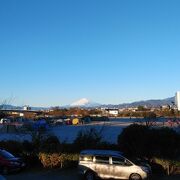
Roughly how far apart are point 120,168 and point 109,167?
555 mm

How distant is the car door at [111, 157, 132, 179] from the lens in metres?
19.8

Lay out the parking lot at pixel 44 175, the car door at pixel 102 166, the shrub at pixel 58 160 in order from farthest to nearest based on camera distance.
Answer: the shrub at pixel 58 160 → the parking lot at pixel 44 175 → the car door at pixel 102 166

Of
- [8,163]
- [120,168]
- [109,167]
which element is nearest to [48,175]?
[8,163]

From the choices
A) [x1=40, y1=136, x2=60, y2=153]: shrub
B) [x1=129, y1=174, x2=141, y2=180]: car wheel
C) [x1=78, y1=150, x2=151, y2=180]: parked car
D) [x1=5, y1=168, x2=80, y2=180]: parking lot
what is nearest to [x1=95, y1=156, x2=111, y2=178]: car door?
[x1=78, y1=150, x2=151, y2=180]: parked car

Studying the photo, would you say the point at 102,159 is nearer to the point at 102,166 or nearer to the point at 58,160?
the point at 102,166

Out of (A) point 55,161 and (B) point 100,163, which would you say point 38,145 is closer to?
(A) point 55,161

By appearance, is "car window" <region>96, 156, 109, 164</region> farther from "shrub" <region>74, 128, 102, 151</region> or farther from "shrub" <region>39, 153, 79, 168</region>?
"shrub" <region>74, 128, 102, 151</region>

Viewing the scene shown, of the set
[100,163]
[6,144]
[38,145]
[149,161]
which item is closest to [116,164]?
[100,163]

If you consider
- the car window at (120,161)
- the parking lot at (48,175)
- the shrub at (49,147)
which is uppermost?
the shrub at (49,147)

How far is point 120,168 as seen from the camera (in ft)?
65.3

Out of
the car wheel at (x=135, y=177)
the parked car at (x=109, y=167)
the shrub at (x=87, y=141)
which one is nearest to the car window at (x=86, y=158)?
the parked car at (x=109, y=167)

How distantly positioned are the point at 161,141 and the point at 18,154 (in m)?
9.41

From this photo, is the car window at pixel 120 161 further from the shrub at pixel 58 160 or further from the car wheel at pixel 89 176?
the shrub at pixel 58 160

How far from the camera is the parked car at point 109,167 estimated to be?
19.6m
